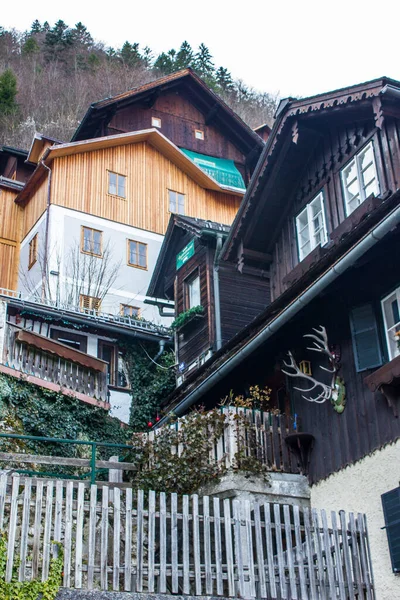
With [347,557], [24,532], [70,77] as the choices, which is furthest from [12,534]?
[70,77]

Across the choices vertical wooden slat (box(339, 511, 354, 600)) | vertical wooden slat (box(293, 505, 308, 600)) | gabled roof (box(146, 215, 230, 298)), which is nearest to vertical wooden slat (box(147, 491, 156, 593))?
vertical wooden slat (box(293, 505, 308, 600))

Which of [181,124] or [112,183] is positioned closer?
[112,183]

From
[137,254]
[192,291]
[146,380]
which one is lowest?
[146,380]

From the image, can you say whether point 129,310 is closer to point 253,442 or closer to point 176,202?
point 176,202

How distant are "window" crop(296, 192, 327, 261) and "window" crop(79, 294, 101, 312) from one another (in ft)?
54.2

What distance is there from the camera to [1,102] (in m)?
62.8

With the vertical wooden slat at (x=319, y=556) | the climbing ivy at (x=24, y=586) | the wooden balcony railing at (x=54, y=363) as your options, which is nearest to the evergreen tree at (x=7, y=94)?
the wooden balcony railing at (x=54, y=363)

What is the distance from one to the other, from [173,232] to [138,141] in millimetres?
12171

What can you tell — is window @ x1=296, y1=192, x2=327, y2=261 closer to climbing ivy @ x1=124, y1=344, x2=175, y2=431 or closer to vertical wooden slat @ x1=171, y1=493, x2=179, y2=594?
vertical wooden slat @ x1=171, y1=493, x2=179, y2=594

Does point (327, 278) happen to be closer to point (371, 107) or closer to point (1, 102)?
point (371, 107)

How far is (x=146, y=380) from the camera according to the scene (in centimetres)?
2728

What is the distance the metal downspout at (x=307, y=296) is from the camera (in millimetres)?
10492

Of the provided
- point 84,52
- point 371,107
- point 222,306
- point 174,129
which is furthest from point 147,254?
point 84,52

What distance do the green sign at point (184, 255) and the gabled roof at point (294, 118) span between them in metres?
7.71
